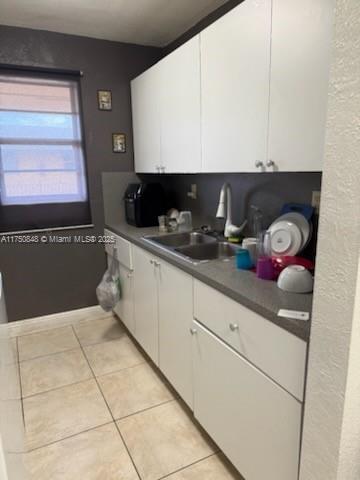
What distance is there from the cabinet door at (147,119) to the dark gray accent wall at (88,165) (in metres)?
0.16

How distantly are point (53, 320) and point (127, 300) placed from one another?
0.85 metres

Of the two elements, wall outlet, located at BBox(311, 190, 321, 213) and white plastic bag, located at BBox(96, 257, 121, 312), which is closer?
wall outlet, located at BBox(311, 190, 321, 213)

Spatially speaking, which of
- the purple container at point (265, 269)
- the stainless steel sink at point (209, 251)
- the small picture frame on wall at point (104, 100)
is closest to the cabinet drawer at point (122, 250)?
the stainless steel sink at point (209, 251)

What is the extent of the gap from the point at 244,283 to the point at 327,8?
997mm

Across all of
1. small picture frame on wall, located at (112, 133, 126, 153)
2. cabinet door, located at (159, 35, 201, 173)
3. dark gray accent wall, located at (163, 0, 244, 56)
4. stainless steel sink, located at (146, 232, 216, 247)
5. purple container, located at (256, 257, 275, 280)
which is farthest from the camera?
small picture frame on wall, located at (112, 133, 126, 153)

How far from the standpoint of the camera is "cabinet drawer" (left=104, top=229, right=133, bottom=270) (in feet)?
7.87

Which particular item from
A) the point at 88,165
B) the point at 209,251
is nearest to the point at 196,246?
the point at 209,251

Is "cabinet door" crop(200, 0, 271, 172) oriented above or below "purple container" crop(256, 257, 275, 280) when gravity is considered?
above

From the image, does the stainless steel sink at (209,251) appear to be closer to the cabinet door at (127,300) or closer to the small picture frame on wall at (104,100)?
the cabinet door at (127,300)

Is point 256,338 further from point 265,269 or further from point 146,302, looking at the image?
point 146,302

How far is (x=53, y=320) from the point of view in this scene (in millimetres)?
2941

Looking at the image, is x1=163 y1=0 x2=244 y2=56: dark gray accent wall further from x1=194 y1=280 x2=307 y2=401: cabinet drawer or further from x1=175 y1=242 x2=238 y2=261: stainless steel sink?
x1=194 y1=280 x2=307 y2=401: cabinet drawer

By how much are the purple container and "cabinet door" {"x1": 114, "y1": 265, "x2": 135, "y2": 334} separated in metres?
1.26

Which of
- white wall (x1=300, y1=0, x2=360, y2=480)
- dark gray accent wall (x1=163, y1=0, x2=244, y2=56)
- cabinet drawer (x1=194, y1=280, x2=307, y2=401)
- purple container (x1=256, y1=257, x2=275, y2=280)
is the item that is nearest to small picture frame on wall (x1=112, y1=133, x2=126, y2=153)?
dark gray accent wall (x1=163, y1=0, x2=244, y2=56)
